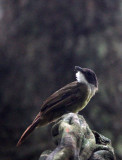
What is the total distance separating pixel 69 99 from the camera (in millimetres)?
4035

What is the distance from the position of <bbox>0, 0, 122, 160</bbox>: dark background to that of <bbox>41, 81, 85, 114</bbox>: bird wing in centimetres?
325

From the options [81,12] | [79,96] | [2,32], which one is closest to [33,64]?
[2,32]

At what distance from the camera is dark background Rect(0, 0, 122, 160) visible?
7969 millimetres

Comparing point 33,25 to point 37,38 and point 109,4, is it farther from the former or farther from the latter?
point 109,4

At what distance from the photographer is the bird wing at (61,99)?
13.0 ft

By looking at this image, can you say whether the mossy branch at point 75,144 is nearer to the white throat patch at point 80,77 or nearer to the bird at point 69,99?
the bird at point 69,99

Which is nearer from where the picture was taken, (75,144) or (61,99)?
(75,144)

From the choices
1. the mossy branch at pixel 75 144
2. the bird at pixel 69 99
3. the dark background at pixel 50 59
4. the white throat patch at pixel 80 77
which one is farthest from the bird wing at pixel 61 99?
the dark background at pixel 50 59

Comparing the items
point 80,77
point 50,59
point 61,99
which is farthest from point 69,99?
point 50,59

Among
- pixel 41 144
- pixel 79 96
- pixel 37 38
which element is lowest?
pixel 79 96

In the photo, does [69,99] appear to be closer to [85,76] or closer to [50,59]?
[85,76]

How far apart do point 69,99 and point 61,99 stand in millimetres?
76

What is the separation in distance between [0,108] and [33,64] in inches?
49.6

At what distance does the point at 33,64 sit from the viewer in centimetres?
899
